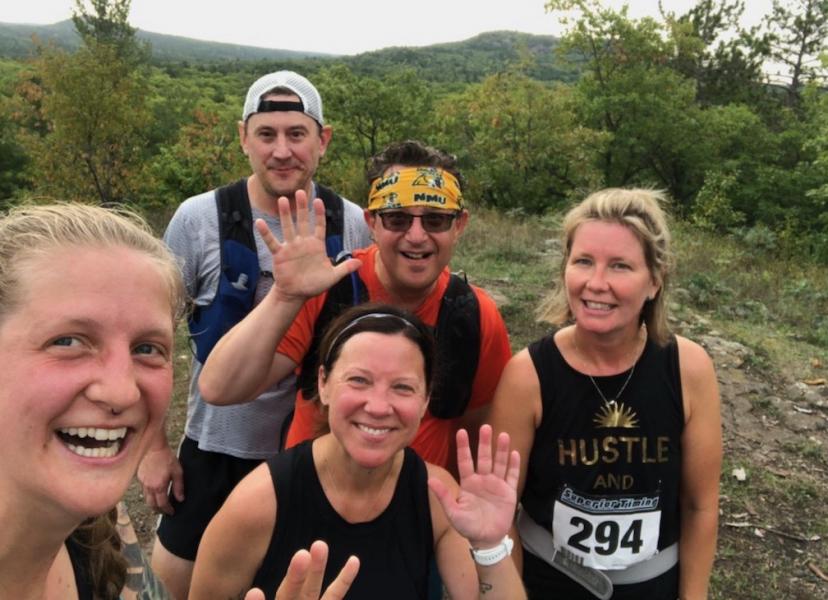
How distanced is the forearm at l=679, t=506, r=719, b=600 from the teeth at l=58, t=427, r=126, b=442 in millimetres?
1877

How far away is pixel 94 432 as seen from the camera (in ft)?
3.27

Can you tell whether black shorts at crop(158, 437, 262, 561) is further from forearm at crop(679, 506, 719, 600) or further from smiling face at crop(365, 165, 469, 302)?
forearm at crop(679, 506, 719, 600)

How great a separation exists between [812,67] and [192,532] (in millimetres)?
36459

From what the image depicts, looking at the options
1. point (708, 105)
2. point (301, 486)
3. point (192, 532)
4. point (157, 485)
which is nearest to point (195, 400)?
point (157, 485)

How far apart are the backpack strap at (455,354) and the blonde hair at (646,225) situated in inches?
15.5

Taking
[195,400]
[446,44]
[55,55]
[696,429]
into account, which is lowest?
[195,400]

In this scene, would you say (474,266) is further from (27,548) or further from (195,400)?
(27,548)

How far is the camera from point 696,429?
6.65 feet

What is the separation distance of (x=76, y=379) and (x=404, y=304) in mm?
1310

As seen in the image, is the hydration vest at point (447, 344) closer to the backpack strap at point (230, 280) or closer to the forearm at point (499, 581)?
the backpack strap at point (230, 280)

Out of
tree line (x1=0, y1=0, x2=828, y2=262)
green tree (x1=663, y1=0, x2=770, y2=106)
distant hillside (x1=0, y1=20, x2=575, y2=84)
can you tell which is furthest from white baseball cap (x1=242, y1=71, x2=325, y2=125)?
distant hillside (x1=0, y1=20, x2=575, y2=84)

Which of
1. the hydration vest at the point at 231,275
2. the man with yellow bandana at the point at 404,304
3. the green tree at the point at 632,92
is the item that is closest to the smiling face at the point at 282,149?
the hydration vest at the point at 231,275

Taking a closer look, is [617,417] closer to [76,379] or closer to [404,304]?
[404,304]

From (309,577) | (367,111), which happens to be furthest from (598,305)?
(367,111)
